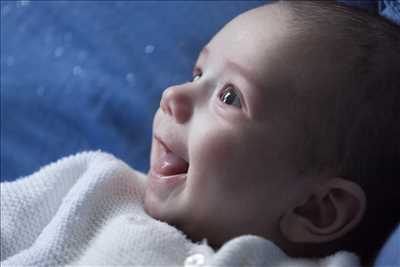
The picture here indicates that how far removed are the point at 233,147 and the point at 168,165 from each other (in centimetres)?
11

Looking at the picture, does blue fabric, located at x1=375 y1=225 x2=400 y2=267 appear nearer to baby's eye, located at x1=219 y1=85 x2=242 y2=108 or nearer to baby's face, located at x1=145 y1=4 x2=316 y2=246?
baby's face, located at x1=145 y1=4 x2=316 y2=246

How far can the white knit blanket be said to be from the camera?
36.7 inches

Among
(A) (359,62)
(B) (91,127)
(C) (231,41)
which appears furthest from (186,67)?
(A) (359,62)

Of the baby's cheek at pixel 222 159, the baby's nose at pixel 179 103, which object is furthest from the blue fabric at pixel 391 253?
the baby's nose at pixel 179 103

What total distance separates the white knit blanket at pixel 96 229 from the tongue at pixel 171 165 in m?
0.07

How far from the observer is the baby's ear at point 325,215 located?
38.1 inches

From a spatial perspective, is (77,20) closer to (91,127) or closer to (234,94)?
(91,127)

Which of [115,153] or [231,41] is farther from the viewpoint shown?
[115,153]

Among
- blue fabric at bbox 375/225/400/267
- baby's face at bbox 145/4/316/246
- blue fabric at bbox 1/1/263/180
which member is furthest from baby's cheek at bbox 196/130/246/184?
blue fabric at bbox 1/1/263/180

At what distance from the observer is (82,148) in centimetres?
132

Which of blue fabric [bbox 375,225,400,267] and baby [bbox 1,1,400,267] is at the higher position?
baby [bbox 1,1,400,267]

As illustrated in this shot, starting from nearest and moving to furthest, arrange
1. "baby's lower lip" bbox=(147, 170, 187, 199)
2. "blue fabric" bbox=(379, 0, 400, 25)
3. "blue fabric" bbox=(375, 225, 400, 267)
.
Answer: "blue fabric" bbox=(375, 225, 400, 267) < "baby's lower lip" bbox=(147, 170, 187, 199) < "blue fabric" bbox=(379, 0, 400, 25)

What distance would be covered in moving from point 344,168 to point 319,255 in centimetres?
13

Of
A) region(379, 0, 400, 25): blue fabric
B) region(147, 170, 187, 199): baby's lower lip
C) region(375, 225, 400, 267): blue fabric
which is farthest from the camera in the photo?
region(379, 0, 400, 25): blue fabric
